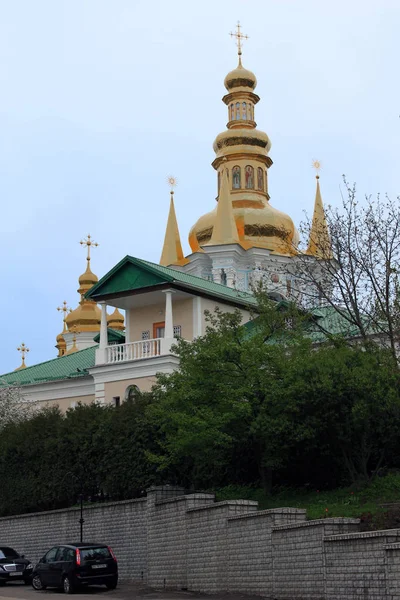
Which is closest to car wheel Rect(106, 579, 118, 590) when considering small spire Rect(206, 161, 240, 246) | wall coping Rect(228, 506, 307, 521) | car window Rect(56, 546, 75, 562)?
car window Rect(56, 546, 75, 562)

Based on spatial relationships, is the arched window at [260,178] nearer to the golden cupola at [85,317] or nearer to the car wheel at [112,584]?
the golden cupola at [85,317]

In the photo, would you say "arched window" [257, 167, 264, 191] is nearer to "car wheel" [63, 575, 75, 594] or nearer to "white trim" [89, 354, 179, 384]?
"white trim" [89, 354, 179, 384]

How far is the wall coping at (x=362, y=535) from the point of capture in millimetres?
18141

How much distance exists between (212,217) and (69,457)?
3799 centimetres

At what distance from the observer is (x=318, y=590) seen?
1988cm

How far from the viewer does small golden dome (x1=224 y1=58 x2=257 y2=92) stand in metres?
75.0

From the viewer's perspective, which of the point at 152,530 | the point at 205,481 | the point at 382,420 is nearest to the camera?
the point at 382,420

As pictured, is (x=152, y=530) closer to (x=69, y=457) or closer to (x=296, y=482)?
(x=296, y=482)

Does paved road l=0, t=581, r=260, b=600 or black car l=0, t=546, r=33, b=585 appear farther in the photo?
black car l=0, t=546, r=33, b=585

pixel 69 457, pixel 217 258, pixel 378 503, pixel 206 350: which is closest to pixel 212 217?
pixel 217 258

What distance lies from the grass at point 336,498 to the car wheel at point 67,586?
4308 mm

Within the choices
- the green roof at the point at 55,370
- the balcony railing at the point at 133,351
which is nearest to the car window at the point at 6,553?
the balcony railing at the point at 133,351

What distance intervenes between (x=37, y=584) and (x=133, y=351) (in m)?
17.2

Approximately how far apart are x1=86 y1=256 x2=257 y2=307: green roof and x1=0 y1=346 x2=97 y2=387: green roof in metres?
5.80
